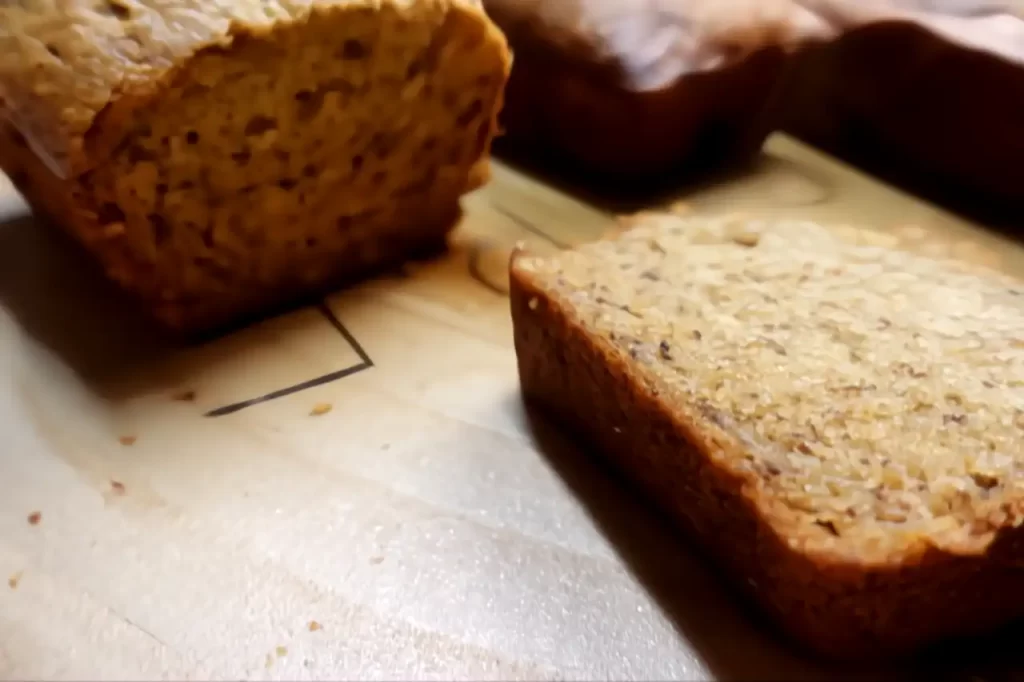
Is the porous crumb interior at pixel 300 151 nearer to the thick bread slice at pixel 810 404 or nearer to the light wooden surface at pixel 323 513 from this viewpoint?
the light wooden surface at pixel 323 513

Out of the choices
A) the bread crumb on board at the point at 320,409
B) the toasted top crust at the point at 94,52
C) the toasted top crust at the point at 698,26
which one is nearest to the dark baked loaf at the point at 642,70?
the toasted top crust at the point at 698,26

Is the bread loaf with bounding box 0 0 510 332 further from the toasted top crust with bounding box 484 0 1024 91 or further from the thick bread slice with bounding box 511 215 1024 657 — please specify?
the thick bread slice with bounding box 511 215 1024 657

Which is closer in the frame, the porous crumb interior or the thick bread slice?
the thick bread slice

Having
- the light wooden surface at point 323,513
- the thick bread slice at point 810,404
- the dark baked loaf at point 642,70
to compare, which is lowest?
the light wooden surface at point 323,513

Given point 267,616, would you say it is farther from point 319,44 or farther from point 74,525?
point 319,44

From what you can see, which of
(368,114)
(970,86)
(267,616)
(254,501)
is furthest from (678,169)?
(267,616)

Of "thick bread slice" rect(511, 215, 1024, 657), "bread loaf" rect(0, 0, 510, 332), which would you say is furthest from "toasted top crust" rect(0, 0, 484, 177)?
→ "thick bread slice" rect(511, 215, 1024, 657)

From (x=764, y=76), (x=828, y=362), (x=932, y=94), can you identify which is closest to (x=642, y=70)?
(x=764, y=76)
